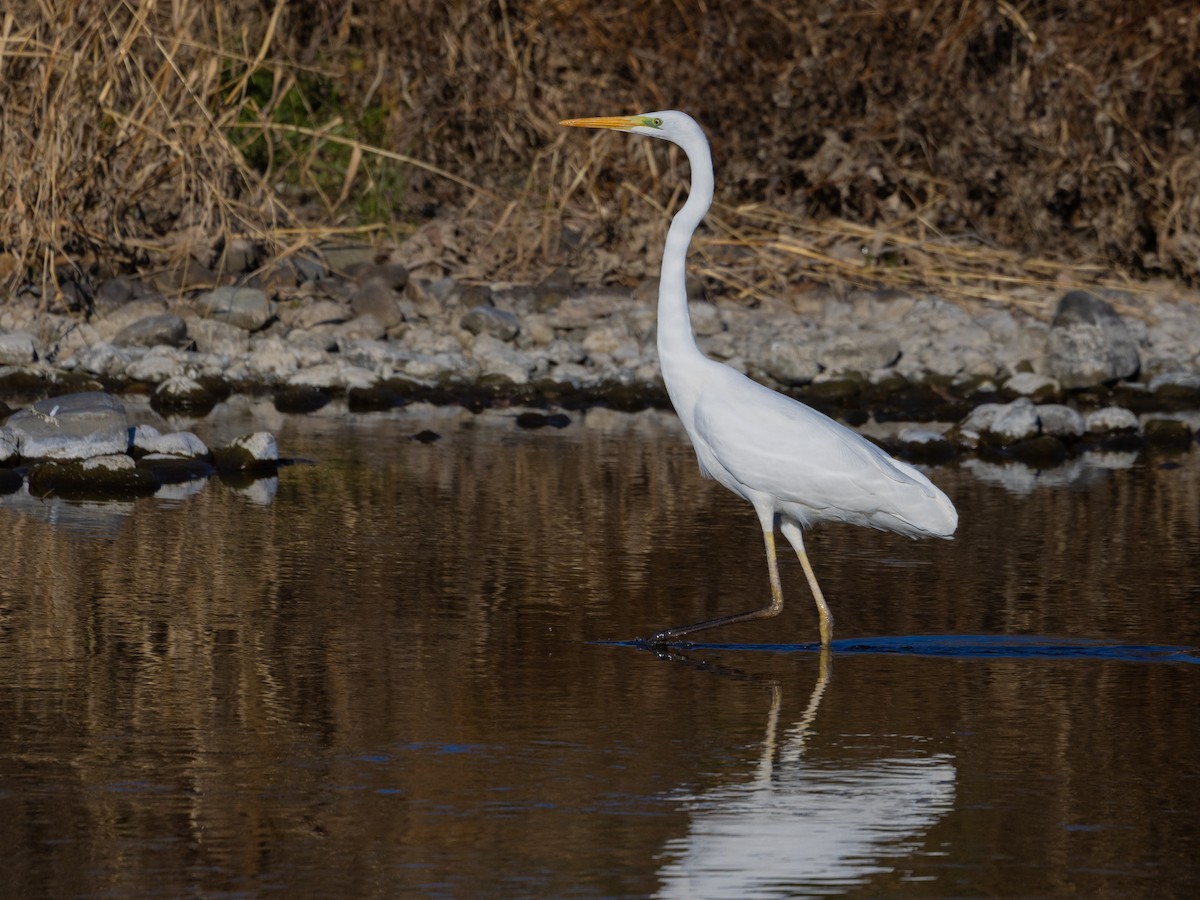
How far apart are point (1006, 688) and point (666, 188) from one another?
34.0 feet

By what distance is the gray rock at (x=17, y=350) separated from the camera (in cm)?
1296

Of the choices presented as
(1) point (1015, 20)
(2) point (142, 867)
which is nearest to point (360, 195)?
(1) point (1015, 20)

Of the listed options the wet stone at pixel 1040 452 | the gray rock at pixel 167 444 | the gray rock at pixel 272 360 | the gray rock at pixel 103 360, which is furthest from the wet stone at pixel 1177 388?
the gray rock at pixel 103 360

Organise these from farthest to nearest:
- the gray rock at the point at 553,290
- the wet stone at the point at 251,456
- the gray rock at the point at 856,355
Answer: the gray rock at the point at 553,290, the gray rock at the point at 856,355, the wet stone at the point at 251,456

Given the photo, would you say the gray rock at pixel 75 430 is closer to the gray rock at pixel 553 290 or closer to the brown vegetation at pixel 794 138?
the brown vegetation at pixel 794 138

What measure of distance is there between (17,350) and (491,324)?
3296 mm

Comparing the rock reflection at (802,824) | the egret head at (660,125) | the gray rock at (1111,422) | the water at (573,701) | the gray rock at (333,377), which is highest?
the egret head at (660,125)

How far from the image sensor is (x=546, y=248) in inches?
623

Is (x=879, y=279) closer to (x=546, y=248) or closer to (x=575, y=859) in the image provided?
(x=546, y=248)

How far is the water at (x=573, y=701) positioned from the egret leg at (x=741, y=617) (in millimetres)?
111

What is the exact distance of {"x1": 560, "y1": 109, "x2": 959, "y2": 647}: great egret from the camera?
6730 millimetres

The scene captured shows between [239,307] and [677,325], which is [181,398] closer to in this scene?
[239,307]

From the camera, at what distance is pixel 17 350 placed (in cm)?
1302

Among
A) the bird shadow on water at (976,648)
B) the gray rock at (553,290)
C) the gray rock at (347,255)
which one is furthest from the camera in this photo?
the gray rock at (347,255)
